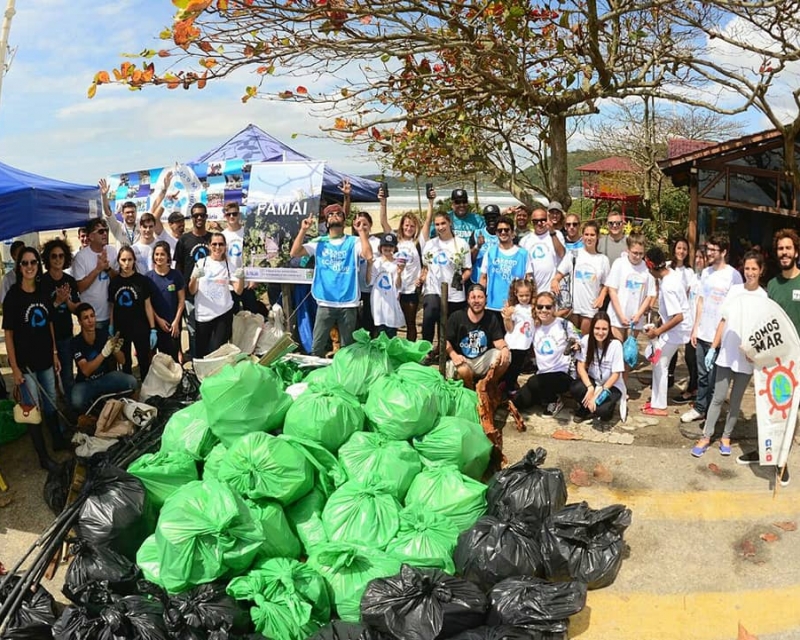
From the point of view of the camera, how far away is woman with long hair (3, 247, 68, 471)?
4.70 meters

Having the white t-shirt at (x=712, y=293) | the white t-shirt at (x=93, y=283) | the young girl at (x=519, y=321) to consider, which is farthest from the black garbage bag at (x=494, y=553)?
the white t-shirt at (x=93, y=283)

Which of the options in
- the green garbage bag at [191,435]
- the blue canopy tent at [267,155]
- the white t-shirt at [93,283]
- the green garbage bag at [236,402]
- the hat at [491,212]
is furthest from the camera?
the blue canopy tent at [267,155]

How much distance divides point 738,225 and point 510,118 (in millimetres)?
4521

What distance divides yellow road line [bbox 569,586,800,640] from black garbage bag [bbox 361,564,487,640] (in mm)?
680

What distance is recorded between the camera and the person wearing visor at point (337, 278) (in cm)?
604

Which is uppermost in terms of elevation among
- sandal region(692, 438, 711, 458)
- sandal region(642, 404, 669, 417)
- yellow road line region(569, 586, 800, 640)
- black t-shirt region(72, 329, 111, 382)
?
black t-shirt region(72, 329, 111, 382)

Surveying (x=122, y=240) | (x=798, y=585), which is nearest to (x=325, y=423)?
(x=798, y=585)

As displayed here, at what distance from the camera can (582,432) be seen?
5316 millimetres

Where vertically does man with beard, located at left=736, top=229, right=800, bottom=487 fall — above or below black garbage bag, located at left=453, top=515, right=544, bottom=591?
above

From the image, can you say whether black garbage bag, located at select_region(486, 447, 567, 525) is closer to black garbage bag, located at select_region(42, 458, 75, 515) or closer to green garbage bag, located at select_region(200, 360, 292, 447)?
green garbage bag, located at select_region(200, 360, 292, 447)

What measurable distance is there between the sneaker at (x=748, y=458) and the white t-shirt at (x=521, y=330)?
1.79m

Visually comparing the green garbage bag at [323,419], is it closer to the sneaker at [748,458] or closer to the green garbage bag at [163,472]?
the green garbage bag at [163,472]

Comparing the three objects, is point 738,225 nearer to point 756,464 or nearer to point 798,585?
point 756,464

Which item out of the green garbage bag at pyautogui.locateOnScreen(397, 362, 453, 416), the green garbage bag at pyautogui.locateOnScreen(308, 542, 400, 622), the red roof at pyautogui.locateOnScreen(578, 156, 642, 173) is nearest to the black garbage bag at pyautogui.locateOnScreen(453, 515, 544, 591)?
the green garbage bag at pyautogui.locateOnScreen(308, 542, 400, 622)
